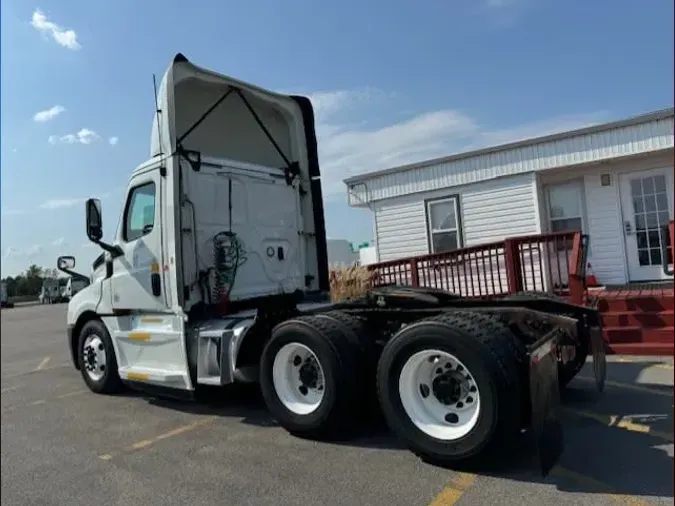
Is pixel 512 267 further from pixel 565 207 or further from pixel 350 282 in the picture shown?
pixel 565 207

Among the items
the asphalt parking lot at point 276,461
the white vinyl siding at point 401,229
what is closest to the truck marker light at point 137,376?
the asphalt parking lot at point 276,461

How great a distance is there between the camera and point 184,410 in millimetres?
6145

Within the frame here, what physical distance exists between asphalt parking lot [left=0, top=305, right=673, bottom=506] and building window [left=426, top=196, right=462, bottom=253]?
640 cm

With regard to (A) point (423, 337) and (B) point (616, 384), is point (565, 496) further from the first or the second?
(B) point (616, 384)

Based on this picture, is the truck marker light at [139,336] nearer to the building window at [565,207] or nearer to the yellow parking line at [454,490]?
the yellow parking line at [454,490]

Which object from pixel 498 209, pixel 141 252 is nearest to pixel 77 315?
pixel 141 252

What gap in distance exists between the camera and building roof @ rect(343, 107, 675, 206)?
33.1 ft

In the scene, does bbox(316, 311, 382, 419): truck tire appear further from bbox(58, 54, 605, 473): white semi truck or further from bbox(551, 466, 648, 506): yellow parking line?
bbox(551, 466, 648, 506): yellow parking line

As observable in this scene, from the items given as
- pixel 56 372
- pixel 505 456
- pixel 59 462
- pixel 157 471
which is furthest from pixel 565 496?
pixel 56 372

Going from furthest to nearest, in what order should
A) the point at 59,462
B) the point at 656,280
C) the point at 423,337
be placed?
1. the point at 656,280
2. the point at 59,462
3. the point at 423,337

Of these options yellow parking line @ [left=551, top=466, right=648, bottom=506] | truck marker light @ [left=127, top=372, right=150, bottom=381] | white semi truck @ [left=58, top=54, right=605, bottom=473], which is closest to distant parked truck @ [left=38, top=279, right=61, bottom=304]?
white semi truck @ [left=58, top=54, right=605, bottom=473]

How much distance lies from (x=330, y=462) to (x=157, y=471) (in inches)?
52.6

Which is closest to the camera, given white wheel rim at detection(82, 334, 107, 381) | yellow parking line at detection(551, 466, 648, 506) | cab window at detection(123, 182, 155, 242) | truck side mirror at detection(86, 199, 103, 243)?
yellow parking line at detection(551, 466, 648, 506)

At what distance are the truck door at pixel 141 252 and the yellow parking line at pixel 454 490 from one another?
3637mm
